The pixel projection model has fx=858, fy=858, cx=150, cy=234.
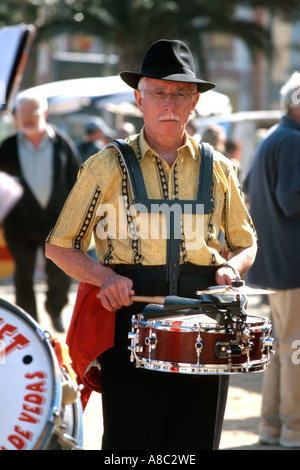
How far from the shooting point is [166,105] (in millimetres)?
3277

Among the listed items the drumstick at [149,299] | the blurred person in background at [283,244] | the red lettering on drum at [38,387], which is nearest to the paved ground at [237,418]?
the blurred person in background at [283,244]

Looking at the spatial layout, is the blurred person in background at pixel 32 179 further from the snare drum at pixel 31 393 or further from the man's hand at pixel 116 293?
the snare drum at pixel 31 393

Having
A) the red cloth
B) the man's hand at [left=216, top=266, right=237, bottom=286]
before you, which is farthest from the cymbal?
the red cloth

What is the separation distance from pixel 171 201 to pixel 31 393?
0.91 m

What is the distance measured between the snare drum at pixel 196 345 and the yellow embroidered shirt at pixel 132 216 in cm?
28

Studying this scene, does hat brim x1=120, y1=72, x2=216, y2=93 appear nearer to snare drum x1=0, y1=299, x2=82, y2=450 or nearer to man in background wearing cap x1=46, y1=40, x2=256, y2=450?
man in background wearing cap x1=46, y1=40, x2=256, y2=450

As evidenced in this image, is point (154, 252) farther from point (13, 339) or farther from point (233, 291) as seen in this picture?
point (13, 339)

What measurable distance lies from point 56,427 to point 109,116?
28179 mm

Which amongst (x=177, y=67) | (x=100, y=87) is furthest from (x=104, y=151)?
(x=100, y=87)

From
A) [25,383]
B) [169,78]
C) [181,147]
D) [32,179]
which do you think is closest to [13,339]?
[25,383]

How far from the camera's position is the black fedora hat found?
3287 mm

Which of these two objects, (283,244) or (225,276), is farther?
(283,244)

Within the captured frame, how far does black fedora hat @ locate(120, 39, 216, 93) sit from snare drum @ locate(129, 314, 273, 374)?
0.92 meters

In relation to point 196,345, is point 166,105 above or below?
above
